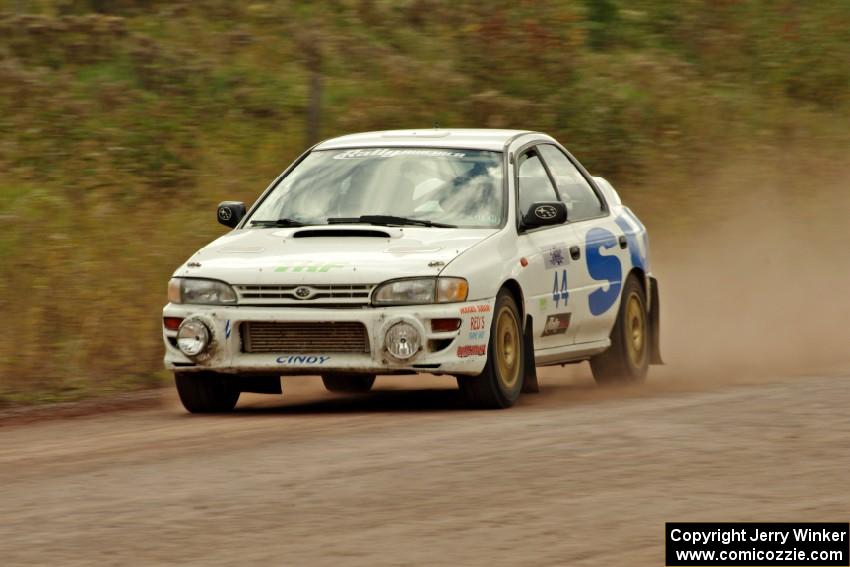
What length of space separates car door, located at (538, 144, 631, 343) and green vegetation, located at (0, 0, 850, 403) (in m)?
3.43

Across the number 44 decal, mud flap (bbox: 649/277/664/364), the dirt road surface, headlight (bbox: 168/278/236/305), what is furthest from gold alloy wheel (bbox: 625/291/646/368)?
headlight (bbox: 168/278/236/305)

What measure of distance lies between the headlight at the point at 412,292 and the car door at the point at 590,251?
1.81 metres

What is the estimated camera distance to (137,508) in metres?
7.46

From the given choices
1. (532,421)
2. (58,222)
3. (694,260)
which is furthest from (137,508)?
(694,260)

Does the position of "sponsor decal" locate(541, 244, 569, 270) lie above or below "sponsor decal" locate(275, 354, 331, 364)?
above

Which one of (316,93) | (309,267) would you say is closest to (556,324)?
(309,267)

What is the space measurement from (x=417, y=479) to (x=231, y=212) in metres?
4.12

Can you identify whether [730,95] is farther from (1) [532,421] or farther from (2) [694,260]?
(1) [532,421]

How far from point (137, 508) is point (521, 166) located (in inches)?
198

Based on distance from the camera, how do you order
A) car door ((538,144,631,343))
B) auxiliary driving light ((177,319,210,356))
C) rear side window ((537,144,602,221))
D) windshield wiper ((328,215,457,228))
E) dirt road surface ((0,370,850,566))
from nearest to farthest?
dirt road surface ((0,370,850,566)) → auxiliary driving light ((177,319,210,356)) → windshield wiper ((328,215,457,228)) → car door ((538,144,631,343)) → rear side window ((537,144,602,221))

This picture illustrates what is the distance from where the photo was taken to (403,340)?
10.2 m

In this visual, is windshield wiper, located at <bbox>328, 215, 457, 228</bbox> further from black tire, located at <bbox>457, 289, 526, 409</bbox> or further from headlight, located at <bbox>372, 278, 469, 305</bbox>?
headlight, located at <bbox>372, 278, 469, 305</bbox>

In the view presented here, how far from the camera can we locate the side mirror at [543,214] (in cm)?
1122

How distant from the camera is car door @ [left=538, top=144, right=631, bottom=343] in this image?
1205cm
